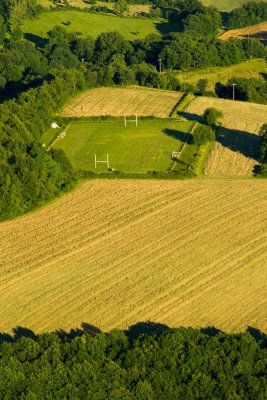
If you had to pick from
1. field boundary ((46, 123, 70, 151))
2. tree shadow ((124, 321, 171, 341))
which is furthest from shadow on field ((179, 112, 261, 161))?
tree shadow ((124, 321, 171, 341))

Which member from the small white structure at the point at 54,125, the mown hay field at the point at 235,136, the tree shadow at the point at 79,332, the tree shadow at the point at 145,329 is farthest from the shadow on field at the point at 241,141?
the tree shadow at the point at 79,332

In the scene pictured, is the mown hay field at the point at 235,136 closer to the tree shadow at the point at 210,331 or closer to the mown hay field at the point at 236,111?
the mown hay field at the point at 236,111

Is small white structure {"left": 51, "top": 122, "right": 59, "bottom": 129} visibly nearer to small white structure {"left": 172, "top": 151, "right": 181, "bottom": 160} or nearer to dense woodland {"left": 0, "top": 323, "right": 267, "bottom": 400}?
small white structure {"left": 172, "top": 151, "right": 181, "bottom": 160}

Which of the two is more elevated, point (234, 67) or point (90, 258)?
point (234, 67)

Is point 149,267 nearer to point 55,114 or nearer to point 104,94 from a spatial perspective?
point 55,114

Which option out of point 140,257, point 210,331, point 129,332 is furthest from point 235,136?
point 129,332

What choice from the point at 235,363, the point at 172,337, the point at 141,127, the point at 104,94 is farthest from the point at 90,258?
the point at 104,94
